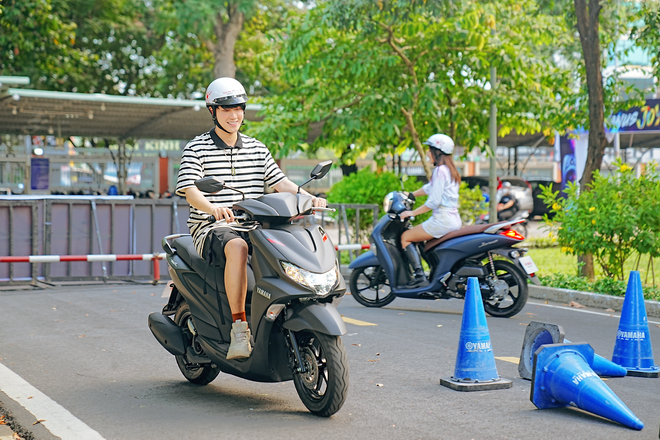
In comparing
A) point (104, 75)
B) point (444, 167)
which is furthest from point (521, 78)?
point (104, 75)

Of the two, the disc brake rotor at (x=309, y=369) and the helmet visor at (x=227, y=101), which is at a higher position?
the helmet visor at (x=227, y=101)

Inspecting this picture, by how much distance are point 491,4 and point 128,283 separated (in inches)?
295

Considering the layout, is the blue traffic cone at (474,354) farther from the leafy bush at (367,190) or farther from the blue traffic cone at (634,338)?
the leafy bush at (367,190)

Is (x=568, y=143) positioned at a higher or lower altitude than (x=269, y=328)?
higher

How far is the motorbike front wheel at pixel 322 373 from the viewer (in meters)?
4.29

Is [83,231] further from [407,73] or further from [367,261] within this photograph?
[407,73]

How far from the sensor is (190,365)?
5492 millimetres

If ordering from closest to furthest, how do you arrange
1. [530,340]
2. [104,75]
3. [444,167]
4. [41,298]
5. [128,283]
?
[530,340], [444,167], [41,298], [128,283], [104,75]

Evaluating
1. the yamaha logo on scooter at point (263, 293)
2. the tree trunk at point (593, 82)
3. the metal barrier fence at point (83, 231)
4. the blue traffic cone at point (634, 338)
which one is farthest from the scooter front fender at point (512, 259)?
the metal barrier fence at point (83, 231)

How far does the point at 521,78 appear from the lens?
1330 centimetres

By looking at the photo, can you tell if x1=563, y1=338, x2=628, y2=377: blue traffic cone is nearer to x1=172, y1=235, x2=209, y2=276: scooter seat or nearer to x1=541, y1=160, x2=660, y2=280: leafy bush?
x1=172, y1=235, x2=209, y2=276: scooter seat

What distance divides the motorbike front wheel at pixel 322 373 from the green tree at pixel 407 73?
8.46m

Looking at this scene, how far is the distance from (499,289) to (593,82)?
461 centimetres

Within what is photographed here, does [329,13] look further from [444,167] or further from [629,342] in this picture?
[629,342]
